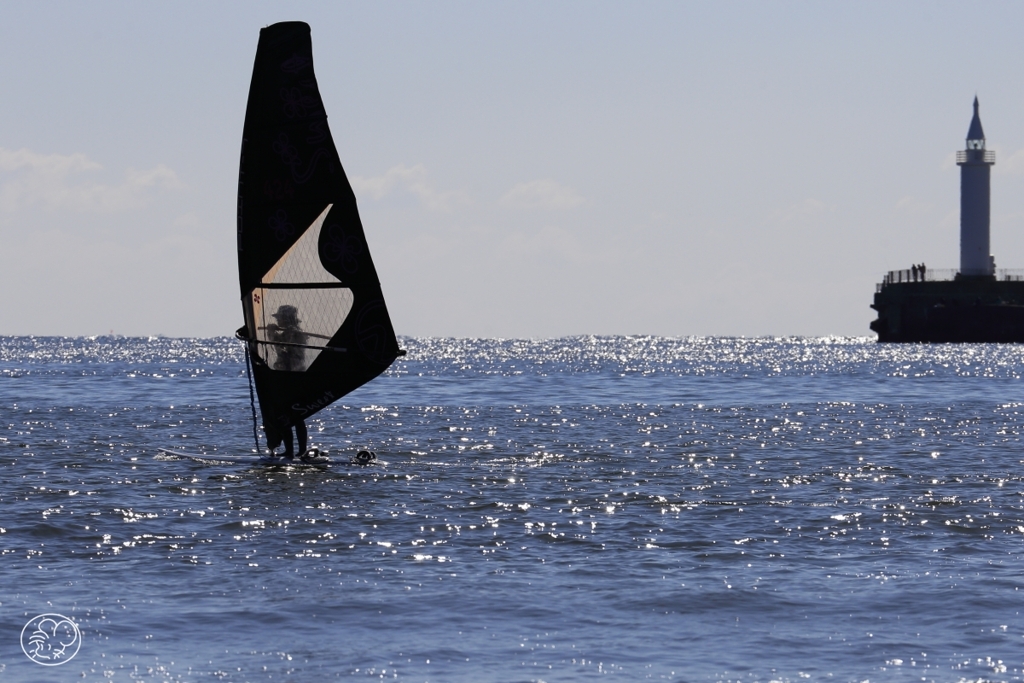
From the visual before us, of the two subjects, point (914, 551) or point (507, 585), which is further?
point (914, 551)

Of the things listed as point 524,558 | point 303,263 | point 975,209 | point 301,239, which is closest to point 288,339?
point 303,263

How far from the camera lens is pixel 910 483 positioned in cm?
2502

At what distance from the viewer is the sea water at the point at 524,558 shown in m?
12.7

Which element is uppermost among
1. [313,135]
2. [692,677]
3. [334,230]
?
[313,135]

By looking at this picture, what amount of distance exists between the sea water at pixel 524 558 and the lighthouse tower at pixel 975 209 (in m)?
88.0

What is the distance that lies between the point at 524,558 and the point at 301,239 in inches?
372

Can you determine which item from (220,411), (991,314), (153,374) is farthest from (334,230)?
(991,314)

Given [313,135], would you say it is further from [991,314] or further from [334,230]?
[991,314]

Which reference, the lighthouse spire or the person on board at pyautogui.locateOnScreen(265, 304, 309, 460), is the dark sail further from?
the lighthouse spire

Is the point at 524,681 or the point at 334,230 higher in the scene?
the point at 334,230

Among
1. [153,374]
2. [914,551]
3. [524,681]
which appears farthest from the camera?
[153,374]

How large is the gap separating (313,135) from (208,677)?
45.9 ft

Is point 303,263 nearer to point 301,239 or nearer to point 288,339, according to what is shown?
point 301,239

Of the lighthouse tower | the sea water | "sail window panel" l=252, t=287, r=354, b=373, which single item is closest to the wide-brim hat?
"sail window panel" l=252, t=287, r=354, b=373
